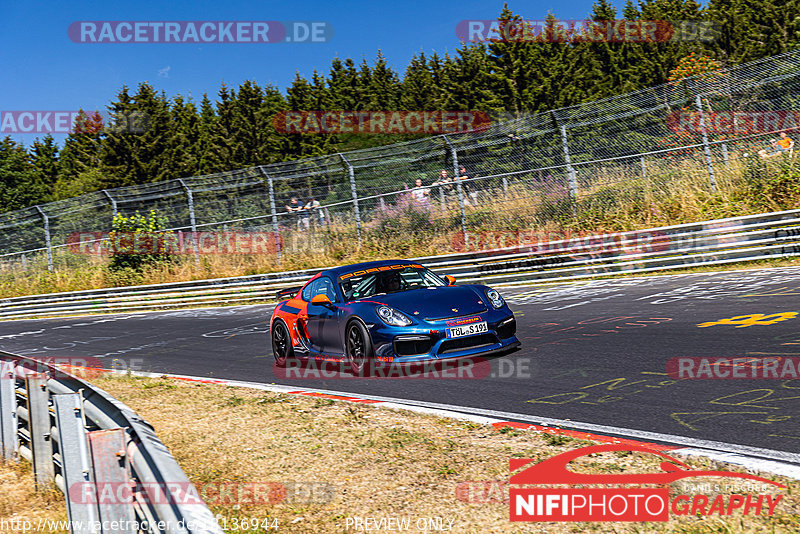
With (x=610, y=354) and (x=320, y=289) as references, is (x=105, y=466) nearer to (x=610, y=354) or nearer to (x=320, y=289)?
(x=610, y=354)

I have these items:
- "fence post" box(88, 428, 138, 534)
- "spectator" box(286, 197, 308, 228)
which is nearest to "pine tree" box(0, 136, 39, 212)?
"spectator" box(286, 197, 308, 228)

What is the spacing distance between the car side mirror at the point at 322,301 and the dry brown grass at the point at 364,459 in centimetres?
147

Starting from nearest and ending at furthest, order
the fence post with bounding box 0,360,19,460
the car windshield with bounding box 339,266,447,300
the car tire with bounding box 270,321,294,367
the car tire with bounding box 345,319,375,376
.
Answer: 1. the fence post with bounding box 0,360,19,460
2. the car tire with bounding box 345,319,375,376
3. the car windshield with bounding box 339,266,447,300
4. the car tire with bounding box 270,321,294,367

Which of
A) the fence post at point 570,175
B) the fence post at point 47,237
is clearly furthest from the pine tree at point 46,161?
the fence post at point 570,175

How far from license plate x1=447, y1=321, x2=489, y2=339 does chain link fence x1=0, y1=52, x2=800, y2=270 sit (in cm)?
949

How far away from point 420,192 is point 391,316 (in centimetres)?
1159

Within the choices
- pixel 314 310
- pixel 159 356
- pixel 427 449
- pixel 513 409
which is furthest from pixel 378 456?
pixel 159 356

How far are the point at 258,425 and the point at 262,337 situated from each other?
252 inches

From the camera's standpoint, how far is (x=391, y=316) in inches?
302

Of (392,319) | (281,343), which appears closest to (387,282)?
(392,319)

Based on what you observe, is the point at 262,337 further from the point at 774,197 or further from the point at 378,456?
the point at 774,197

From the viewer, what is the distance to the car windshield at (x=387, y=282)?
8648 millimetres

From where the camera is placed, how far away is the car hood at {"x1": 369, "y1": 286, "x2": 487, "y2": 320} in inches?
302

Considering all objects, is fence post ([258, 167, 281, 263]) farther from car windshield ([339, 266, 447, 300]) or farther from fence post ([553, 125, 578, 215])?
car windshield ([339, 266, 447, 300])
